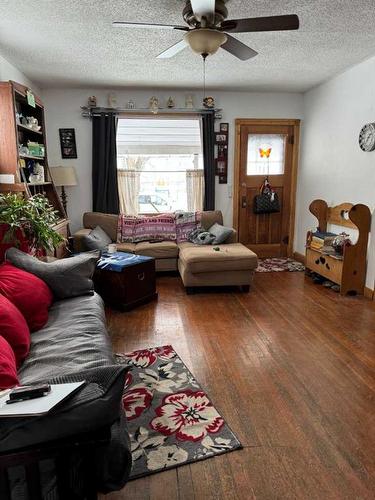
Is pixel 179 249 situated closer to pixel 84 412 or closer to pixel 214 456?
pixel 214 456

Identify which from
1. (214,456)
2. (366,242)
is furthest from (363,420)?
(366,242)

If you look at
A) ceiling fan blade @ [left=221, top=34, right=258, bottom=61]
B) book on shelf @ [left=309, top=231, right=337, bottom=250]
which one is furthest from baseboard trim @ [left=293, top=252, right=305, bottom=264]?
ceiling fan blade @ [left=221, top=34, right=258, bottom=61]

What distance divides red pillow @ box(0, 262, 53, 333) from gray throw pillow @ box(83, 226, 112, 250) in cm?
200

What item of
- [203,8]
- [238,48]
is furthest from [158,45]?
[203,8]

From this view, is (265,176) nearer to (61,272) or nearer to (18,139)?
(18,139)

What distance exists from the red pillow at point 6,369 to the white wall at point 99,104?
12.9 ft

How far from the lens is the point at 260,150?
5.33 m

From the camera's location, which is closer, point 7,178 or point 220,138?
point 7,178

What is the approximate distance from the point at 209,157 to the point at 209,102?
78cm

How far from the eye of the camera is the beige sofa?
12.5ft

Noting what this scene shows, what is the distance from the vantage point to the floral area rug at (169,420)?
1.64 metres

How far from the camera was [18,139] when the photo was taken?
331 centimetres

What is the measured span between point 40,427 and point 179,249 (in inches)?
143

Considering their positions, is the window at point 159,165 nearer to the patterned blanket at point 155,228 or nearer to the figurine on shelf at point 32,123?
the patterned blanket at point 155,228
